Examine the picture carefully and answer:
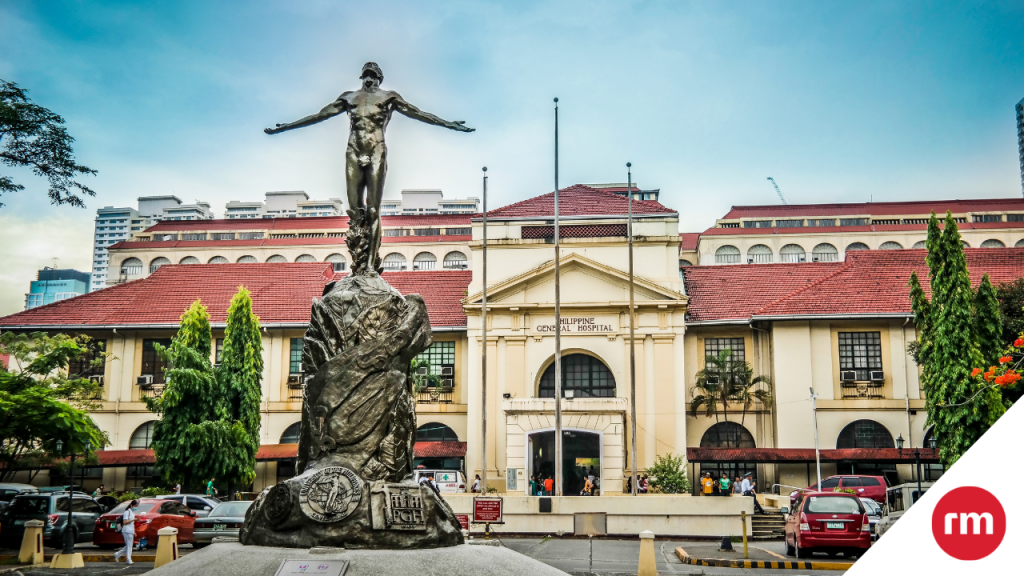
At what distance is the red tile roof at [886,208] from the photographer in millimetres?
74375

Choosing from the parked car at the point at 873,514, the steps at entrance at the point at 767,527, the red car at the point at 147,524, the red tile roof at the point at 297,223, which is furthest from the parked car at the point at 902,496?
the red tile roof at the point at 297,223

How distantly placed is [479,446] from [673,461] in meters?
8.35

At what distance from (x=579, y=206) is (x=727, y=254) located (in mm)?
34033

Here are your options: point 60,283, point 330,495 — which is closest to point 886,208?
point 330,495

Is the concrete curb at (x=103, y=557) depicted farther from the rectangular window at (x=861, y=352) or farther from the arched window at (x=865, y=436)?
the rectangular window at (x=861, y=352)

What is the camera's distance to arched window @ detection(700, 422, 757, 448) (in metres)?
42.0

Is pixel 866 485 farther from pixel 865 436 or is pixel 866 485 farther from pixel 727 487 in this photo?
pixel 865 436

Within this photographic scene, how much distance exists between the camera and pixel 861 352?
41281 mm

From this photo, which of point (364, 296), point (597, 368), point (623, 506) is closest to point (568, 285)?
point (597, 368)

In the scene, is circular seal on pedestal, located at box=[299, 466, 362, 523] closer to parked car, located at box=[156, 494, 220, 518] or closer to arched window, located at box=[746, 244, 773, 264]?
parked car, located at box=[156, 494, 220, 518]

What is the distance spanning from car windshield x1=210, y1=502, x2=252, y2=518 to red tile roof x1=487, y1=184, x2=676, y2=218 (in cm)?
2178

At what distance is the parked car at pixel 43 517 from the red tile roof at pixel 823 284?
26.7m

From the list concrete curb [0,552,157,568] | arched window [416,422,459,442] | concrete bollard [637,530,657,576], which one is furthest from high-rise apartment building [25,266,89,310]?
concrete bollard [637,530,657,576]

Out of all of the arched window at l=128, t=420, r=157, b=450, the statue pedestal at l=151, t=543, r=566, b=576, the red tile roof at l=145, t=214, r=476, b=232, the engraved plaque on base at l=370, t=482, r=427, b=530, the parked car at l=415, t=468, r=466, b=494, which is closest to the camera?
the statue pedestal at l=151, t=543, r=566, b=576
